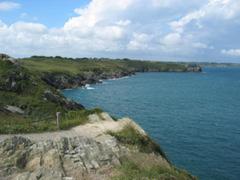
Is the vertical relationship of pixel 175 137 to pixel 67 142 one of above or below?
below

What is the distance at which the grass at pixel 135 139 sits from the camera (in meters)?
28.4

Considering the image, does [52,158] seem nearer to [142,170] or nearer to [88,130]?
[142,170]

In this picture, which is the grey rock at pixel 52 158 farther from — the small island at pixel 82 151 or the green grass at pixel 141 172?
the green grass at pixel 141 172

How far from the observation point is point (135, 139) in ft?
94.7

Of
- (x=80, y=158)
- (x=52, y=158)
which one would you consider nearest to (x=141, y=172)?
(x=80, y=158)

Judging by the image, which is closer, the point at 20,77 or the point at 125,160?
the point at 125,160

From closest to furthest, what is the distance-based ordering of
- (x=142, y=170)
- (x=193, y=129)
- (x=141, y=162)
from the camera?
(x=142, y=170) < (x=141, y=162) < (x=193, y=129)

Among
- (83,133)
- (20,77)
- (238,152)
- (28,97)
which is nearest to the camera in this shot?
(83,133)

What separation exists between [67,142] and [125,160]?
441 centimetres

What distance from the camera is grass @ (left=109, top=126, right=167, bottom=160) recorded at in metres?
28.4

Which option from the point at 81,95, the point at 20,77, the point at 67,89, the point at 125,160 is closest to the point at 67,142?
the point at 125,160

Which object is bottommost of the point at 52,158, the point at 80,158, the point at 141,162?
the point at 141,162

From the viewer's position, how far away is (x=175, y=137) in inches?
2432

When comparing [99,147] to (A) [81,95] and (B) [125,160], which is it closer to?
(B) [125,160]
